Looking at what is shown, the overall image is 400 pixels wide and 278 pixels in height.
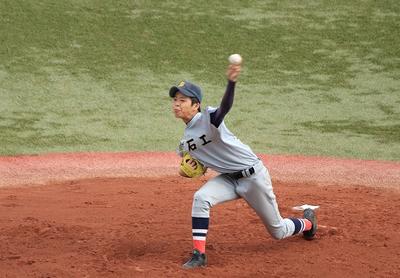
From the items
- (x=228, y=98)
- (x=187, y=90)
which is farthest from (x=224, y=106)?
(x=187, y=90)

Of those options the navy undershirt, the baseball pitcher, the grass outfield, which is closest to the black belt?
the baseball pitcher

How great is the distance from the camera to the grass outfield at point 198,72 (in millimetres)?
10945

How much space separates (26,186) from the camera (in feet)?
28.3

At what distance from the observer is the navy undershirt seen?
5398 millimetres

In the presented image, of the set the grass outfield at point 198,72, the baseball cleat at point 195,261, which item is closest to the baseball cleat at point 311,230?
the baseball cleat at point 195,261

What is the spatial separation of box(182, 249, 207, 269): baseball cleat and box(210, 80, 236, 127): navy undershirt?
38.9 inches

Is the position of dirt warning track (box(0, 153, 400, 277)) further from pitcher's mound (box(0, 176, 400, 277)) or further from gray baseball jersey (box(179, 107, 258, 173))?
gray baseball jersey (box(179, 107, 258, 173))

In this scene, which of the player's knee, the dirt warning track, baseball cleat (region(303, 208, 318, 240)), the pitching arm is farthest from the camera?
baseball cleat (region(303, 208, 318, 240))

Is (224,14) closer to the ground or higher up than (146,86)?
higher up

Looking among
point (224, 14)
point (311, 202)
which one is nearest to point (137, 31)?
point (224, 14)

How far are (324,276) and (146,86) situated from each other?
25.2ft

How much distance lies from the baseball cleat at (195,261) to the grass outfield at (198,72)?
4.80m

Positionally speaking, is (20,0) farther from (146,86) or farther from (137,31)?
(146,86)

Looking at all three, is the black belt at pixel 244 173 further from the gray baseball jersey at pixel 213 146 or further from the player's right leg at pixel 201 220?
the player's right leg at pixel 201 220
